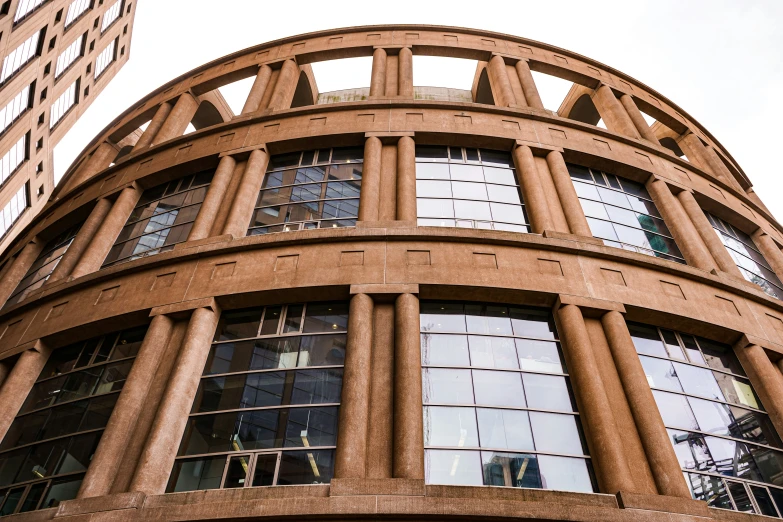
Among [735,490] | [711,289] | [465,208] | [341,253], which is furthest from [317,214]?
[735,490]

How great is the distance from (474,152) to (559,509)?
11.1 meters

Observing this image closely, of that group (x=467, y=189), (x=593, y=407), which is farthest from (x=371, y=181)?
(x=593, y=407)

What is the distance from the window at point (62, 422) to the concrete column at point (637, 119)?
1826cm

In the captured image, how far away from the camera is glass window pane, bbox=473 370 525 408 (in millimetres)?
10180

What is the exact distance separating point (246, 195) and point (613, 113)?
567 inches

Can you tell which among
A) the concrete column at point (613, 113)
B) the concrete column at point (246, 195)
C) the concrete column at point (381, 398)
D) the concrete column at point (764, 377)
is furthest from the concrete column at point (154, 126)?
the concrete column at point (764, 377)

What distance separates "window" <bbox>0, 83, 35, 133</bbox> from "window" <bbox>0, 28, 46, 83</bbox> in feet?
4.47

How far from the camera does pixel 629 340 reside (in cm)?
1093

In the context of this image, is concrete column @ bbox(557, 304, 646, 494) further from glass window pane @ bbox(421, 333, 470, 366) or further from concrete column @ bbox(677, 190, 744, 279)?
concrete column @ bbox(677, 190, 744, 279)

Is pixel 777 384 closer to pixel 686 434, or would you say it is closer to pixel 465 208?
pixel 686 434

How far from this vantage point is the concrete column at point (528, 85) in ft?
60.0

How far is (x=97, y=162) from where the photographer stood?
22.8 m

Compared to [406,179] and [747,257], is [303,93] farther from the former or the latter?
[747,257]

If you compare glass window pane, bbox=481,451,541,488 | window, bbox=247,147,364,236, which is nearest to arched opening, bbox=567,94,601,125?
window, bbox=247,147,364,236
